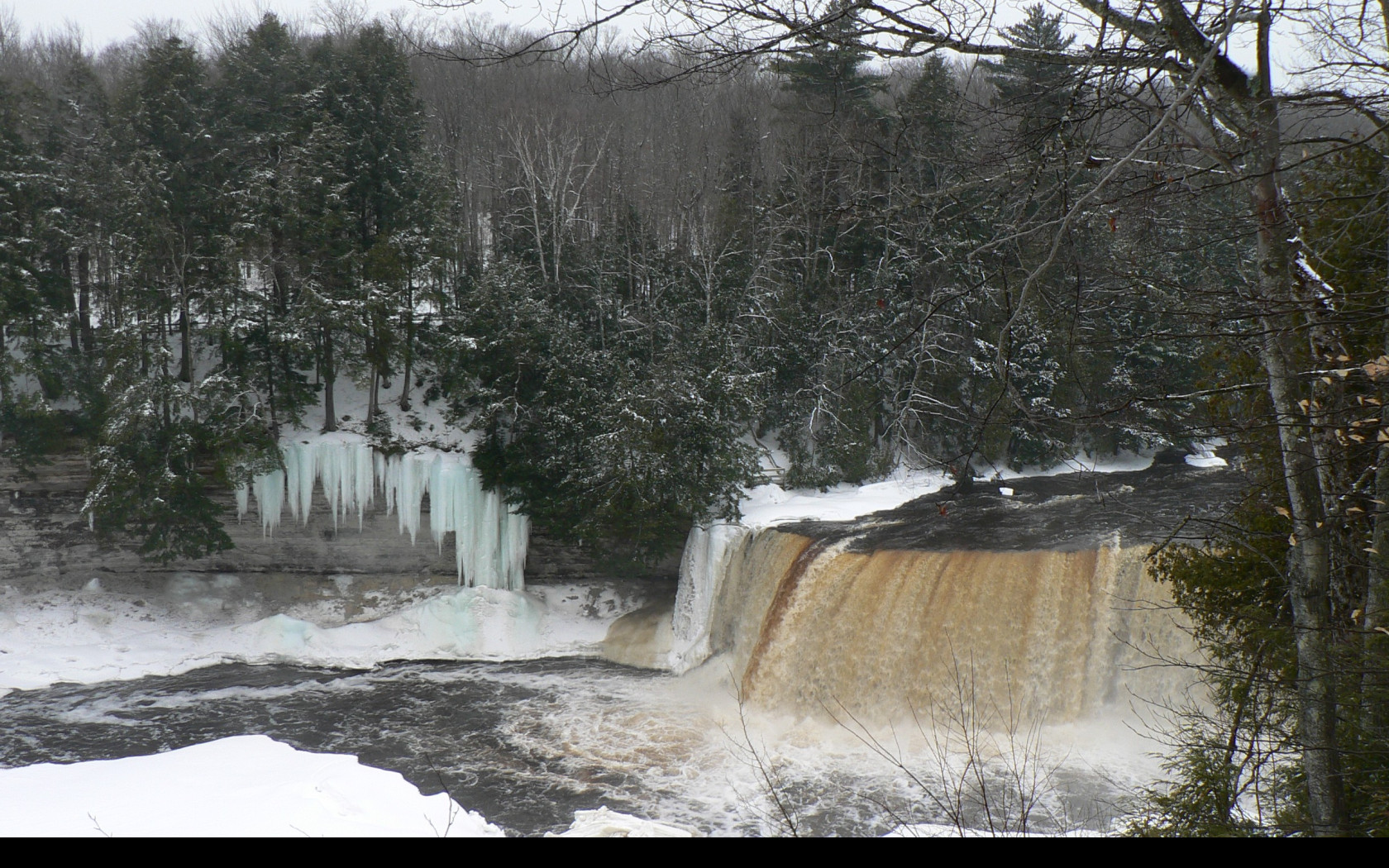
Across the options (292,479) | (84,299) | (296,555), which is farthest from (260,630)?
(84,299)

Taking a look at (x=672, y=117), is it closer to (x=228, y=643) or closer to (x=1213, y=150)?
(x=228, y=643)

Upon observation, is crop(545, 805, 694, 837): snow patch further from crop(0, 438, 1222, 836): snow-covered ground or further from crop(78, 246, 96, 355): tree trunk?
crop(78, 246, 96, 355): tree trunk

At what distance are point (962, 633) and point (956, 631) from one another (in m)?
0.09

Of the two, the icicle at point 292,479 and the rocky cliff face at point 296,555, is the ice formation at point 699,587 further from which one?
the icicle at point 292,479

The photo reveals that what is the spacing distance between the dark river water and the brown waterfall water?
874 millimetres

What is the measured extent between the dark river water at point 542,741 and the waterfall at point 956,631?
89 cm

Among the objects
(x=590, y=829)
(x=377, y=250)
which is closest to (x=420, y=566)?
(x=377, y=250)

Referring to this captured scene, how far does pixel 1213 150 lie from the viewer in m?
3.10

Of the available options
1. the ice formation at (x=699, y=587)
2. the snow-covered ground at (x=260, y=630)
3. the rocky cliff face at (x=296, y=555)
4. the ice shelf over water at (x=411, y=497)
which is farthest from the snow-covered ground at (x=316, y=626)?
the ice shelf over water at (x=411, y=497)

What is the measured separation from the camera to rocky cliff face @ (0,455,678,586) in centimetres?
1786

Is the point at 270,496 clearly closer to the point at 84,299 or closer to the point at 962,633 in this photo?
the point at 84,299

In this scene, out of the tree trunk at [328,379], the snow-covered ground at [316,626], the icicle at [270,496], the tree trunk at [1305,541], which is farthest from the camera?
the tree trunk at [328,379]

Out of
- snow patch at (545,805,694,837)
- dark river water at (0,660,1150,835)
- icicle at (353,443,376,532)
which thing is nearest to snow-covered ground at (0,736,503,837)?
snow patch at (545,805,694,837)

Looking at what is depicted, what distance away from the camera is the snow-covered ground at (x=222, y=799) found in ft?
23.1
